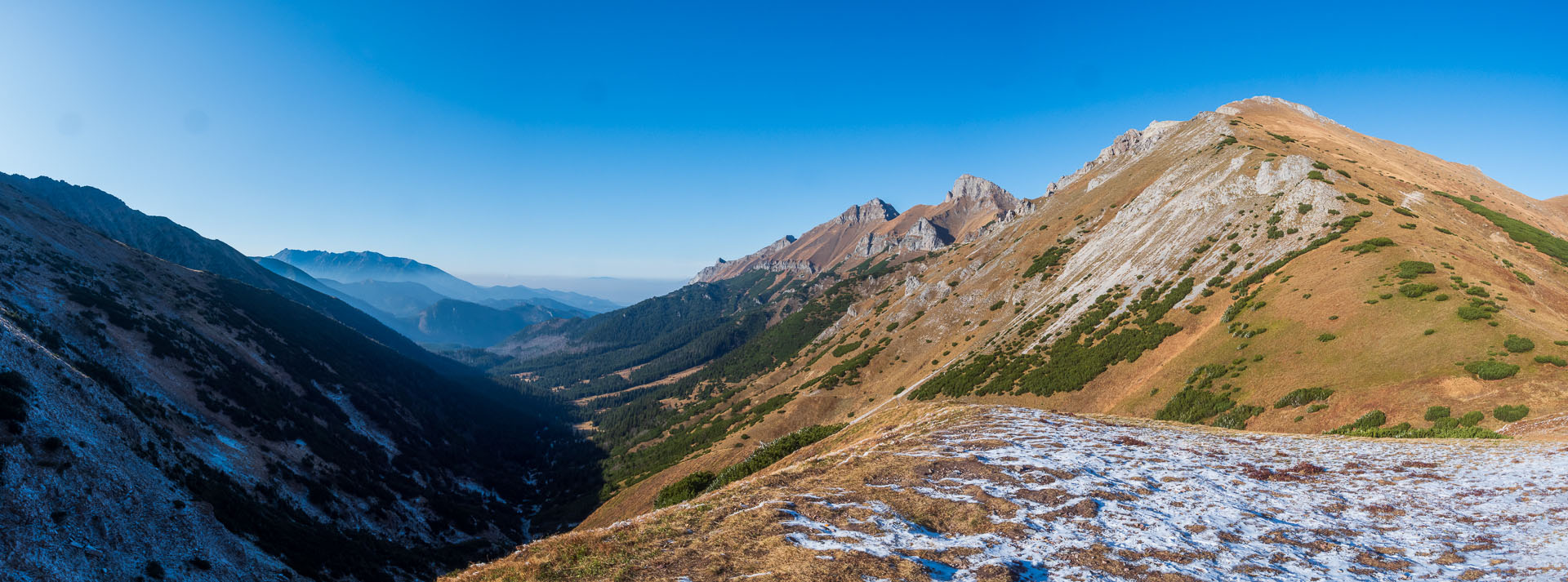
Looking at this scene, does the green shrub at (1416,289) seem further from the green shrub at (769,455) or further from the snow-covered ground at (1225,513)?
the green shrub at (769,455)

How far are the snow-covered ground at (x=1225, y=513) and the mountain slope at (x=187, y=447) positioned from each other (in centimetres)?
4253

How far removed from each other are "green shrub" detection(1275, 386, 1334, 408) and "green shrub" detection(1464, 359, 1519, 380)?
6.44 m

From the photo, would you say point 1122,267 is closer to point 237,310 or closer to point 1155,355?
point 1155,355

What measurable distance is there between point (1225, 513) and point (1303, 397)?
28.6m

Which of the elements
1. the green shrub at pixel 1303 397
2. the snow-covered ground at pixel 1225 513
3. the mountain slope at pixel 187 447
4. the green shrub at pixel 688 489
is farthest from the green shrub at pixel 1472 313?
the mountain slope at pixel 187 447

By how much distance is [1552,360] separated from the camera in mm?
30734

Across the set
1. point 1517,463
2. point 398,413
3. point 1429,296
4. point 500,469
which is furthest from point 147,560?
point 500,469

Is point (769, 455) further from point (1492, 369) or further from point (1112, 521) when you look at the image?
point (1492, 369)

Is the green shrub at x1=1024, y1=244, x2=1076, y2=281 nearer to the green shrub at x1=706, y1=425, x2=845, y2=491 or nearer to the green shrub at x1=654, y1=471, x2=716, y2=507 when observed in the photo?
the green shrub at x1=706, y1=425, x2=845, y2=491

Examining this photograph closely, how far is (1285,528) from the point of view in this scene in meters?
16.7

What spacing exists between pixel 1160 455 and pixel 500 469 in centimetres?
19314

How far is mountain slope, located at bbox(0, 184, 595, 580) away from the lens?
1264 inches

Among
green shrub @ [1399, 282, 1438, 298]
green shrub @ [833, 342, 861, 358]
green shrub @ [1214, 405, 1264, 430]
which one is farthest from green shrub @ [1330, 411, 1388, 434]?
Result: green shrub @ [833, 342, 861, 358]

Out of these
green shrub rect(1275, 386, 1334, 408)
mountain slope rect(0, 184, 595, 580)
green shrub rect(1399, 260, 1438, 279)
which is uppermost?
green shrub rect(1399, 260, 1438, 279)
